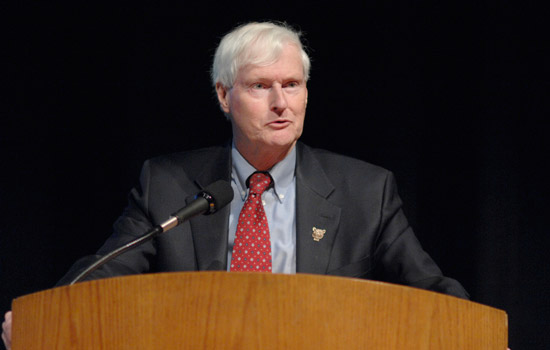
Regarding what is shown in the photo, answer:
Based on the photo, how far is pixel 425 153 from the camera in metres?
2.58

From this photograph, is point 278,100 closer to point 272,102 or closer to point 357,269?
point 272,102

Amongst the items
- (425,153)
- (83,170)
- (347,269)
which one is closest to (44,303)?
(347,269)

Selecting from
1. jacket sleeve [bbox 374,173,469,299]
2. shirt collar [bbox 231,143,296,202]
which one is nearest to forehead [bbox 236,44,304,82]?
shirt collar [bbox 231,143,296,202]

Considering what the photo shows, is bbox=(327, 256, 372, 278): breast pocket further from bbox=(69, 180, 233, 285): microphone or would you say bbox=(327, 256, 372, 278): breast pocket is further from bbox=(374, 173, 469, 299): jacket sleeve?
bbox=(69, 180, 233, 285): microphone

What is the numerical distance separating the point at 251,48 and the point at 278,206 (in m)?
0.51

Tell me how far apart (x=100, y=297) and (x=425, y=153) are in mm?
1802

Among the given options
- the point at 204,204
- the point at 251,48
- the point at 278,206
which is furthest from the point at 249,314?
the point at 251,48

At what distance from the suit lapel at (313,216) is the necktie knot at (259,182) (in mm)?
97

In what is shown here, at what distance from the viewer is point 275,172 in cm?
213

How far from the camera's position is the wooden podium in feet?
3.23

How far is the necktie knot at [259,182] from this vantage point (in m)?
2.07

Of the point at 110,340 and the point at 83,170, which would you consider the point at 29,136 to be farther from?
the point at 110,340

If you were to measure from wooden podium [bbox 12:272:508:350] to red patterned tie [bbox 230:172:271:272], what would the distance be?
3.04 ft

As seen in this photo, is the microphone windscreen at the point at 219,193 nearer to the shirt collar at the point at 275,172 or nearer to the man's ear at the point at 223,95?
the shirt collar at the point at 275,172
